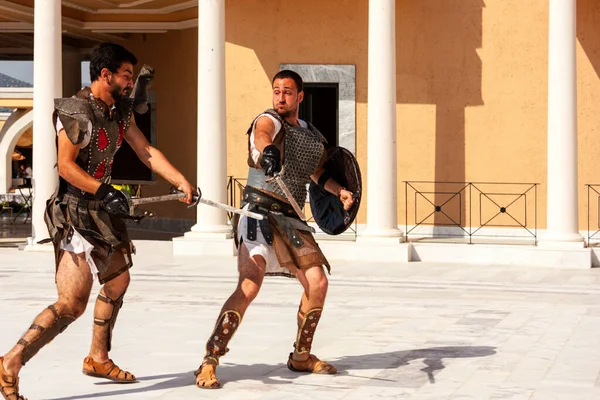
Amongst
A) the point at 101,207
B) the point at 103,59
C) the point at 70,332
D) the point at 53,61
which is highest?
the point at 53,61

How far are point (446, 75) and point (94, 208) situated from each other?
518 inches

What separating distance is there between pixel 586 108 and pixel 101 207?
43.6 ft

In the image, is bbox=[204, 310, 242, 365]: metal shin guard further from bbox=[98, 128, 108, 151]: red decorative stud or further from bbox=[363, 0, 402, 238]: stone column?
bbox=[363, 0, 402, 238]: stone column

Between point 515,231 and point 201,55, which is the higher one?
point 201,55

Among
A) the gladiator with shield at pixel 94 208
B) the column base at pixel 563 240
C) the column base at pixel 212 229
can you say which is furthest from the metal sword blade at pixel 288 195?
the column base at pixel 212 229

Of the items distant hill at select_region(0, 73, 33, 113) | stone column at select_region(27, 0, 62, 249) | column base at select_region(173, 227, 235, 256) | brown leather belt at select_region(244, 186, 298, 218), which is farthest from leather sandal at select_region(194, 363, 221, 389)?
distant hill at select_region(0, 73, 33, 113)

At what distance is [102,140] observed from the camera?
7043mm

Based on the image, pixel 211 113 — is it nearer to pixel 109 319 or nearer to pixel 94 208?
pixel 109 319

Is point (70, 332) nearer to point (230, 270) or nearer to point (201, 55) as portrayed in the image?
point (230, 270)

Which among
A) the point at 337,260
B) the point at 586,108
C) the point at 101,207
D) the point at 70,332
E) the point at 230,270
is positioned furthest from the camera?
the point at 586,108

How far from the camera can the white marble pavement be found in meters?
7.11

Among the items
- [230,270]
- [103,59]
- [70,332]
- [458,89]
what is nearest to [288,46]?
[458,89]

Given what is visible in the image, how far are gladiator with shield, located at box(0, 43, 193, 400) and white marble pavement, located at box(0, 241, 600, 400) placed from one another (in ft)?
1.37

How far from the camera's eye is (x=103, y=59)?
23.2 feet
